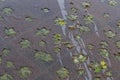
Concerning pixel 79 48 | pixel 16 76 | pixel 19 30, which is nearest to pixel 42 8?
pixel 19 30

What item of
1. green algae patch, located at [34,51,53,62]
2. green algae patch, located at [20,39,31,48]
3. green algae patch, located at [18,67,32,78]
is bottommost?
green algae patch, located at [18,67,32,78]

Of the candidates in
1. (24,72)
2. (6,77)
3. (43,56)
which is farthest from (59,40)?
(6,77)

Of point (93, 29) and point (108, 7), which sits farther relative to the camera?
point (108, 7)

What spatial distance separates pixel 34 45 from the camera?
289 centimetres

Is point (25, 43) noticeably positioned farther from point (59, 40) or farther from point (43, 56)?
point (59, 40)

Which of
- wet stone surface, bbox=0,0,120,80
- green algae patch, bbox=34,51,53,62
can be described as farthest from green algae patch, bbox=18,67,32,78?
green algae patch, bbox=34,51,53,62

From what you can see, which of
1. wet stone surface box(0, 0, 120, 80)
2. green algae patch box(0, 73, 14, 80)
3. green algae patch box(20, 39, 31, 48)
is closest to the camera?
Result: green algae patch box(0, 73, 14, 80)

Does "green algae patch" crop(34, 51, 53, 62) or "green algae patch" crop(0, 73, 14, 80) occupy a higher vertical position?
"green algae patch" crop(34, 51, 53, 62)

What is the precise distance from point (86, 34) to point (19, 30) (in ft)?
2.15

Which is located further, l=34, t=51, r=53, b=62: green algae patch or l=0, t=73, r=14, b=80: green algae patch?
l=34, t=51, r=53, b=62: green algae patch

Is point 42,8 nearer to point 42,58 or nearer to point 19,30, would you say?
point 19,30

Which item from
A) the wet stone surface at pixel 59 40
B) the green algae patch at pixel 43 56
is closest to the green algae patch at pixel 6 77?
the wet stone surface at pixel 59 40

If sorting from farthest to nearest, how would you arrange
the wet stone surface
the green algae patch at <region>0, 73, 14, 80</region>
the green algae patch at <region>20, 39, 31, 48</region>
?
1. the green algae patch at <region>20, 39, 31, 48</region>
2. the wet stone surface
3. the green algae patch at <region>0, 73, 14, 80</region>

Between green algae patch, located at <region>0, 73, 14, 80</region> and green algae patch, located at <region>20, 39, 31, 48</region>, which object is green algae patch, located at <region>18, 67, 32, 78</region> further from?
green algae patch, located at <region>20, 39, 31, 48</region>
